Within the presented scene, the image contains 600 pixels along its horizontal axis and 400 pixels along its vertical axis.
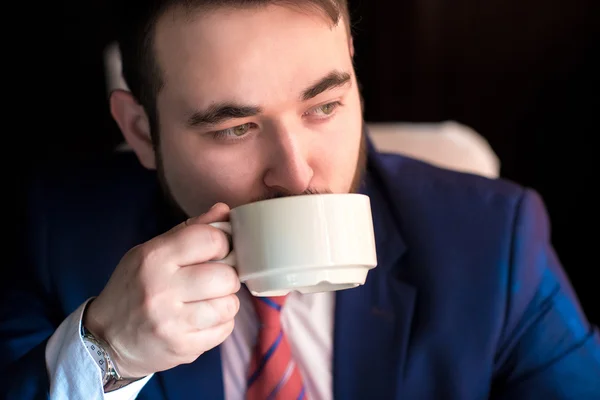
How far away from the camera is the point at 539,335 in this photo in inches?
43.8

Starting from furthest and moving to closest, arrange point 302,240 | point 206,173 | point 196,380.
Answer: point 196,380 → point 206,173 → point 302,240

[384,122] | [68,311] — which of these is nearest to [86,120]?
[384,122]

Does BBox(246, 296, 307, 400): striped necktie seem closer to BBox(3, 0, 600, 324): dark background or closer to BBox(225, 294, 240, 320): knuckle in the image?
BBox(225, 294, 240, 320): knuckle

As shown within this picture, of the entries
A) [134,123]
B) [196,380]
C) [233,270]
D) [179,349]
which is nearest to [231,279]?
[233,270]

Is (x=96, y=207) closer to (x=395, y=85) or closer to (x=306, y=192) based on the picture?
(x=306, y=192)

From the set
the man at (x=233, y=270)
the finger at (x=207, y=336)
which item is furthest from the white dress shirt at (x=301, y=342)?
the finger at (x=207, y=336)

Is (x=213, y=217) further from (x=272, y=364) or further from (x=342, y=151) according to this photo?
(x=272, y=364)

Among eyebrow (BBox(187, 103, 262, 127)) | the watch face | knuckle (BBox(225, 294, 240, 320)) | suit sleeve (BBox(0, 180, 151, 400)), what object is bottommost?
suit sleeve (BBox(0, 180, 151, 400))

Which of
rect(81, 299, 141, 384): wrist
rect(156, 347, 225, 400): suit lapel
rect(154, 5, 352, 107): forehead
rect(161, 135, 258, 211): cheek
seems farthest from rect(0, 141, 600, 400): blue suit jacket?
rect(154, 5, 352, 107): forehead

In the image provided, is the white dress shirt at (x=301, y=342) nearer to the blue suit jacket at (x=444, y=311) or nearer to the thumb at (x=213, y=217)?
the blue suit jacket at (x=444, y=311)

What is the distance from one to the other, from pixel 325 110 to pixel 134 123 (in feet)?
1.27

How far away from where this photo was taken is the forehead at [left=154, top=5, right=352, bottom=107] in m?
0.89

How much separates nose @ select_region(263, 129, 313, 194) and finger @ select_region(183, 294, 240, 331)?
174mm

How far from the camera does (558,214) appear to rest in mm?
2289
